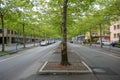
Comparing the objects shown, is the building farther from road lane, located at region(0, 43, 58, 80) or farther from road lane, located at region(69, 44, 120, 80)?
road lane, located at region(0, 43, 58, 80)

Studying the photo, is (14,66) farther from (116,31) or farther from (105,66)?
(116,31)

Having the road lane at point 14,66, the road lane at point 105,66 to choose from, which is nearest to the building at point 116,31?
the road lane at point 105,66

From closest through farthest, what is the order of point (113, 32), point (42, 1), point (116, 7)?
1. point (42, 1)
2. point (116, 7)
3. point (113, 32)

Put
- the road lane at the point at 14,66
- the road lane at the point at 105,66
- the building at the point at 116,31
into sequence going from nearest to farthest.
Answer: the road lane at the point at 105,66 → the road lane at the point at 14,66 → the building at the point at 116,31

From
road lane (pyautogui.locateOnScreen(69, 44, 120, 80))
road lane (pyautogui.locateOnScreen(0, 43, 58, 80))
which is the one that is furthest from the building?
road lane (pyautogui.locateOnScreen(0, 43, 58, 80))

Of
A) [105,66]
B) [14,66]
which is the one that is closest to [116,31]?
[105,66]

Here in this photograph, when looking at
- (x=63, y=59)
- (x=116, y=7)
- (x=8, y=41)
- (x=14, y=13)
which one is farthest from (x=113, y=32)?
(x=63, y=59)

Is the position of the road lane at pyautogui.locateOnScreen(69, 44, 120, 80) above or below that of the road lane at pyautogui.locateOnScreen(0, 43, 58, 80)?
below

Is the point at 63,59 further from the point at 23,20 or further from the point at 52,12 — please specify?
the point at 23,20

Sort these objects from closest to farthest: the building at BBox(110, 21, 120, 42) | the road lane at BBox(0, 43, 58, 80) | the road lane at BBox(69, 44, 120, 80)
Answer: the road lane at BBox(69, 44, 120, 80), the road lane at BBox(0, 43, 58, 80), the building at BBox(110, 21, 120, 42)

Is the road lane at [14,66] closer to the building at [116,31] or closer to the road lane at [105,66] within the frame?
the road lane at [105,66]

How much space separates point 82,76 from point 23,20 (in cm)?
3607

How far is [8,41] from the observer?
88.6 metres

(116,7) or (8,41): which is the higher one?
(116,7)
